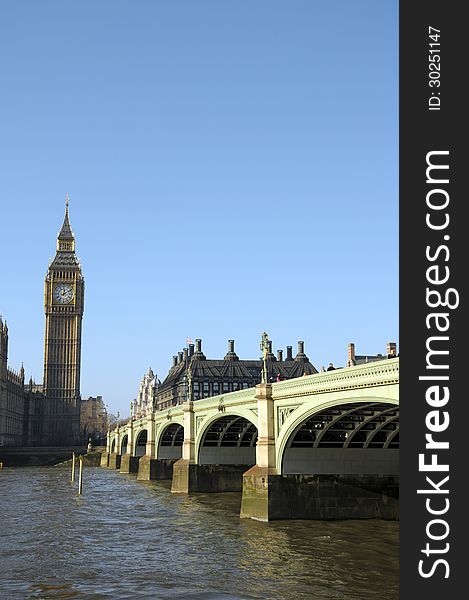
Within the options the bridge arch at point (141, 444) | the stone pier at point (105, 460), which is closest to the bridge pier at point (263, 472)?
the bridge arch at point (141, 444)

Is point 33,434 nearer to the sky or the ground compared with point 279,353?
nearer to the ground

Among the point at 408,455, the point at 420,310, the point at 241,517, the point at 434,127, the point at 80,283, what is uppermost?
the point at 80,283

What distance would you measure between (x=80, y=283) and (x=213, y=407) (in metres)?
119

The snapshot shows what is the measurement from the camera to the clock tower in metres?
156

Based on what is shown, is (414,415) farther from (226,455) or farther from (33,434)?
(33,434)

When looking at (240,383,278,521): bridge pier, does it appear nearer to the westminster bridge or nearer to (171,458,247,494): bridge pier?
the westminster bridge

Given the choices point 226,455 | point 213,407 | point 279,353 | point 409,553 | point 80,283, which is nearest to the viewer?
point 409,553

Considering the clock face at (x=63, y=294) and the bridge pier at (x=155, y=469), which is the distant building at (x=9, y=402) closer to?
the clock face at (x=63, y=294)

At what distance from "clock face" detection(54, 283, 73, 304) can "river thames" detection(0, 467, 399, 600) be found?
119285mm

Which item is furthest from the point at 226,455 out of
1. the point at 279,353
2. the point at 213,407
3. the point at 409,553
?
the point at 279,353

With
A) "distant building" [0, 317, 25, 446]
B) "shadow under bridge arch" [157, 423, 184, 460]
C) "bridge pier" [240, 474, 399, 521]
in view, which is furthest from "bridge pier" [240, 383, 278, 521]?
"distant building" [0, 317, 25, 446]

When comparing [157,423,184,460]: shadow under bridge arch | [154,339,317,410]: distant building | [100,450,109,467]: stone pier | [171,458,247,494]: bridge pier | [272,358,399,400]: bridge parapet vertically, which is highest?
[154,339,317,410]: distant building

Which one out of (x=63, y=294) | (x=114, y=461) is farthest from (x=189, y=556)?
(x=63, y=294)

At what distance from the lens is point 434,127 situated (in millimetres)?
13797
